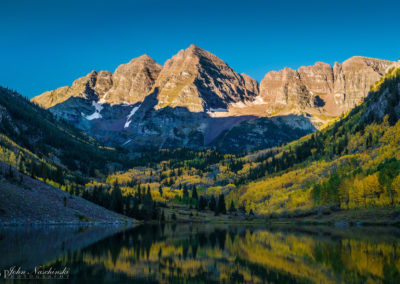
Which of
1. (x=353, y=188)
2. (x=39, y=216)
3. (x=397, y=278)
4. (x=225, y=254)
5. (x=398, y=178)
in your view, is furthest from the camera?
(x=353, y=188)

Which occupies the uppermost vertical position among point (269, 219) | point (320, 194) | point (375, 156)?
point (375, 156)

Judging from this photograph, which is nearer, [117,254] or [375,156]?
[117,254]

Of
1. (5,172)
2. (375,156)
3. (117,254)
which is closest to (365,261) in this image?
(117,254)

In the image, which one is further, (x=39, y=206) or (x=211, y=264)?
(x=39, y=206)

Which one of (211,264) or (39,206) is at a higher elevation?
(39,206)

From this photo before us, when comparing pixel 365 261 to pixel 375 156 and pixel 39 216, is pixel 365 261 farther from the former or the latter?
pixel 375 156

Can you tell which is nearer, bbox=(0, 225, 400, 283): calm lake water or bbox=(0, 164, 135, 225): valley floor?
bbox=(0, 225, 400, 283): calm lake water

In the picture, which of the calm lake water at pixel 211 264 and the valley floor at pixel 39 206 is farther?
the valley floor at pixel 39 206

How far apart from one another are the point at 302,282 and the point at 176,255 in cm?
2201

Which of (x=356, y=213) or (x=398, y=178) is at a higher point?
(x=398, y=178)

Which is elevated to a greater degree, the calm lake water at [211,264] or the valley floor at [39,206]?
the valley floor at [39,206]

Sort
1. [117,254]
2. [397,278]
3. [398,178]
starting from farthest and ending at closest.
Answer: [398,178] → [117,254] → [397,278]

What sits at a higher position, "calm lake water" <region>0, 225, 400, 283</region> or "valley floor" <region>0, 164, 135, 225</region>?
"valley floor" <region>0, 164, 135, 225</region>

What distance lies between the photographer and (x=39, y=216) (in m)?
101
